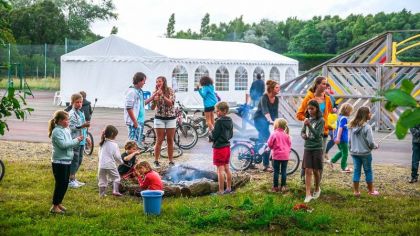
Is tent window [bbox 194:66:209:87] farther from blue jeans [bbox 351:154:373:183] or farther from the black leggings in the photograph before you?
the black leggings

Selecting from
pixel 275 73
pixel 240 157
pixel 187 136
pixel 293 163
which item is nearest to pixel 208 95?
pixel 187 136

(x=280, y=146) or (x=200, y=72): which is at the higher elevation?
(x=200, y=72)

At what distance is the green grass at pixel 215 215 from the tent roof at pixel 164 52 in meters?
17.5

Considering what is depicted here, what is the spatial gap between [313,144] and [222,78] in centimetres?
2073

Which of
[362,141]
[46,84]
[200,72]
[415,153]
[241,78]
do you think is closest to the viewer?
[362,141]

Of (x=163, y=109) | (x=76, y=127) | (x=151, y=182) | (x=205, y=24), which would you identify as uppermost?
(x=205, y=24)

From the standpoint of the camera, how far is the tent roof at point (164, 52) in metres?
25.8

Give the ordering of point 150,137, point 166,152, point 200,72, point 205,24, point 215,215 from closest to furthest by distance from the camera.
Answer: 1. point 215,215
2. point 166,152
3. point 150,137
4. point 200,72
5. point 205,24

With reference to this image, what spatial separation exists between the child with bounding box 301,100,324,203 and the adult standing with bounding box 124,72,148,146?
342 cm

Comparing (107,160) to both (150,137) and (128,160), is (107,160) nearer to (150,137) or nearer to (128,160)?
(128,160)

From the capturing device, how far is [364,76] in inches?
744

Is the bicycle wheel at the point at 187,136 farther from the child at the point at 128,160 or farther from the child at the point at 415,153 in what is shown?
the child at the point at 415,153

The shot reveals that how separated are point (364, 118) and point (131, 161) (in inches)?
136

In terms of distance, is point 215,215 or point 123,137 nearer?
point 215,215
